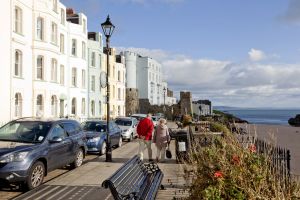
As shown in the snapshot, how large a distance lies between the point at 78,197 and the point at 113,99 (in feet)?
171

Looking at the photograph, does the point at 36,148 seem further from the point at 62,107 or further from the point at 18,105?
the point at 62,107

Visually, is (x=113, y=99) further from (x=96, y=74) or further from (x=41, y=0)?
(x=41, y=0)

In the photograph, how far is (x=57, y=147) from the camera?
11242 millimetres

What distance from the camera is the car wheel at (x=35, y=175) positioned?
9.57 meters

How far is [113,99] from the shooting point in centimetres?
6078

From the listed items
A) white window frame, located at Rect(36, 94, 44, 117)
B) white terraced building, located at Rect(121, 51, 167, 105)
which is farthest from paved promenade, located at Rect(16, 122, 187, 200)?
white terraced building, located at Rect(121, 51, 167, 105)

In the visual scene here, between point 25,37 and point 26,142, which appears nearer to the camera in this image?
point 26,142

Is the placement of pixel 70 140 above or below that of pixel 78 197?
above

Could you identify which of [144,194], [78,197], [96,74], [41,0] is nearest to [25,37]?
A: [41,0]

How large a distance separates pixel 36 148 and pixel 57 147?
124cm

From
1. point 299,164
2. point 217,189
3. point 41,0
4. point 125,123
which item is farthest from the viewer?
point 41,0

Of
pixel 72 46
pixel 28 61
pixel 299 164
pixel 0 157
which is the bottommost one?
pixel 299 164

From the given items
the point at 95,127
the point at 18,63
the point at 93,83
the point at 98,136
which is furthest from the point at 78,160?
the point at 93,83

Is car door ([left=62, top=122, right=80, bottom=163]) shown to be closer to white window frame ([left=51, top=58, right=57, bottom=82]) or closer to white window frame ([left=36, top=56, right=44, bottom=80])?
white window frame ([left=36, top=56, right=44, bottom=80])
